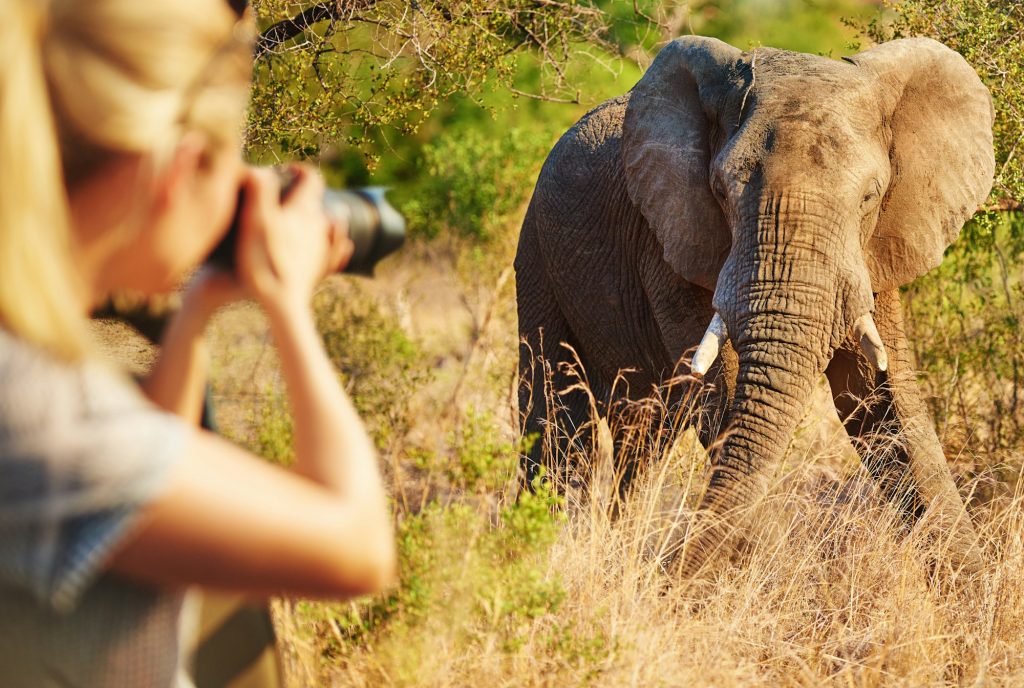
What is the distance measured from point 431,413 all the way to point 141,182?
703cm

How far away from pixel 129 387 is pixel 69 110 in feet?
0.92

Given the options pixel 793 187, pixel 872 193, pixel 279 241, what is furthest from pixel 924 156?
pixel 279 241

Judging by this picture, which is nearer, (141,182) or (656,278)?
(141,182)

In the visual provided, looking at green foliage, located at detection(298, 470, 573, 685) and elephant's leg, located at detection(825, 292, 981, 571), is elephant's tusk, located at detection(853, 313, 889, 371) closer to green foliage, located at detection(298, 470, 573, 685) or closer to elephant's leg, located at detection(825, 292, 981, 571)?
elephant's leg, located at detection(825, 292, 981, 571)

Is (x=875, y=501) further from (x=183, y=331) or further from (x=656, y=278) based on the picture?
(x=183, y=331)

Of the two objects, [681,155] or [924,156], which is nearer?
[924,156]

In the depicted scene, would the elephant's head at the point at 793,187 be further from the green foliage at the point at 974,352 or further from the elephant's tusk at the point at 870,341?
the green foliage at the point at 974,352

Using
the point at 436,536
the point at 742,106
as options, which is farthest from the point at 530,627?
the point at 742,106

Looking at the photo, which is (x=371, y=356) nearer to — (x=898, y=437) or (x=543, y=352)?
(x=543, y=352)

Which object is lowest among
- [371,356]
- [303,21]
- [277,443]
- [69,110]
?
[371,356]

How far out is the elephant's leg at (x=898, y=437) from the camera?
4.46 meters

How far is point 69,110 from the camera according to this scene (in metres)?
1.15

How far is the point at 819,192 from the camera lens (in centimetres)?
432

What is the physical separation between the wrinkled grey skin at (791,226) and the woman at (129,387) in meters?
2.80
